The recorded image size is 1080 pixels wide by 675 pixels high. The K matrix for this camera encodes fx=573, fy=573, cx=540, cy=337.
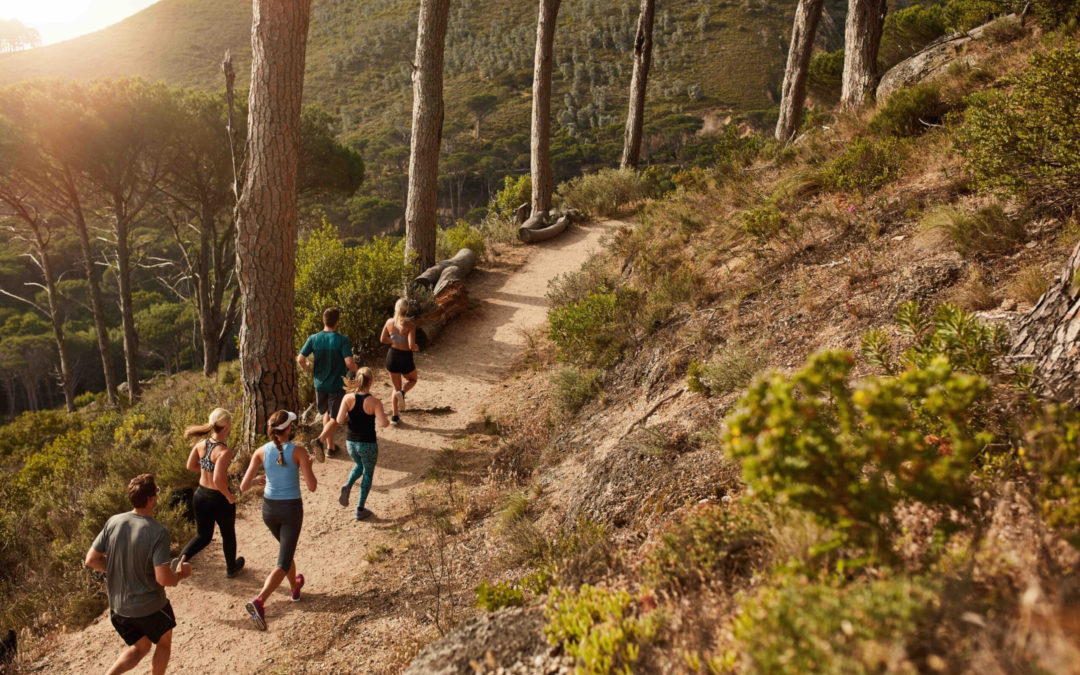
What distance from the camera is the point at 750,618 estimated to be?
196 cm

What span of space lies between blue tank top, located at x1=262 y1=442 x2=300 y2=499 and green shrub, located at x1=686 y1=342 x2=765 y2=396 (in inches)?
133

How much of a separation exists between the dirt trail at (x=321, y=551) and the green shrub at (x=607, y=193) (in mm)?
7140

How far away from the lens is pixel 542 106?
46.9ft

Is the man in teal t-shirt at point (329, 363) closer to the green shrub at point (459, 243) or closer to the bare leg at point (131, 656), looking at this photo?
the bare leg at point (131, 656)

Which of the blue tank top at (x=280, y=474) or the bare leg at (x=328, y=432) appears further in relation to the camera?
the bare leg at (x=328, y=432)

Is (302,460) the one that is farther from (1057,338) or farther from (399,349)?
(1057,338)

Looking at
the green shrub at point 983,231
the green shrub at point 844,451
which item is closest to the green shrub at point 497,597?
the green shrub at point 844,451

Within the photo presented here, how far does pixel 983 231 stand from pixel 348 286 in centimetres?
834

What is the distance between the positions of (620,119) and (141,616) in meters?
47.0

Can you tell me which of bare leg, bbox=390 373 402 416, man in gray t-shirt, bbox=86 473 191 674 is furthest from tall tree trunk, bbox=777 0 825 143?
man in gray t-shirt, bbox=86 473 191 674

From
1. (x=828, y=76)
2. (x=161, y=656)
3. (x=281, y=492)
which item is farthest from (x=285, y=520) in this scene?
(x=828, y=76)

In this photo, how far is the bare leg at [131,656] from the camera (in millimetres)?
3975

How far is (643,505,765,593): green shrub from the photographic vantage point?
2705mm

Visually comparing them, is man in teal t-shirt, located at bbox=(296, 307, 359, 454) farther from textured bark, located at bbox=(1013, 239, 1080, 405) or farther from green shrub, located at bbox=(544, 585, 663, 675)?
textured bark, located at bbox=(1013, 239, 1080, 405)
